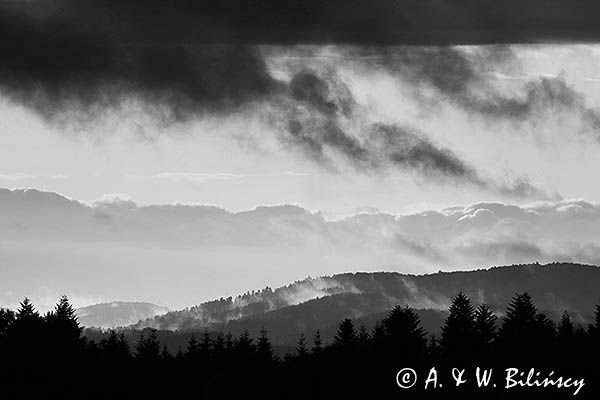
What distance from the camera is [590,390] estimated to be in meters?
77.6

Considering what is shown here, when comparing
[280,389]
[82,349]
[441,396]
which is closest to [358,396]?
[441,396]

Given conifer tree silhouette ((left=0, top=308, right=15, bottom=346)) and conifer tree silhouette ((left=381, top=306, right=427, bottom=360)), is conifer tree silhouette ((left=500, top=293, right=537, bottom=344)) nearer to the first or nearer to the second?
conifer tree silhouette ((left=381, top=306, right=427, bottom=360))

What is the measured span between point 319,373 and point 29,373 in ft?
88.9

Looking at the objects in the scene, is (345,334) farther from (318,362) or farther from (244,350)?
(318,362)

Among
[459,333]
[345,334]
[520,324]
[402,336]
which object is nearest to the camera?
[520,324]

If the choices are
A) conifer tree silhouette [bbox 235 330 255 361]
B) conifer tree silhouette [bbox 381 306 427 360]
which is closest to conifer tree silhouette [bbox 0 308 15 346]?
conifer tree silhouette [bbox 235 330 255 361]

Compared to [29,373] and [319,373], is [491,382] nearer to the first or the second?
[319,373]

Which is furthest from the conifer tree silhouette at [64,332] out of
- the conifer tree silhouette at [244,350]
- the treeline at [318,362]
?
the conifer tree silhouette at [244,350]

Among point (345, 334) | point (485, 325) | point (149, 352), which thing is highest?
point (345, 334)

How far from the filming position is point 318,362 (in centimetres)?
12419

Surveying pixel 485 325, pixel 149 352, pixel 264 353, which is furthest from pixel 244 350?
pixel 485 325

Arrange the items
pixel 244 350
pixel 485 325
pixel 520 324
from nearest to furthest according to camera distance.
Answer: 1. pixel 520 324
2. pixel 485 325
3. pixel 244 350

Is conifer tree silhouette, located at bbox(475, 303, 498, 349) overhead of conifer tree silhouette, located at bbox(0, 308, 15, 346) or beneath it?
beneath

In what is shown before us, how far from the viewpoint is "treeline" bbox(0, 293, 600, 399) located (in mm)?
86875
